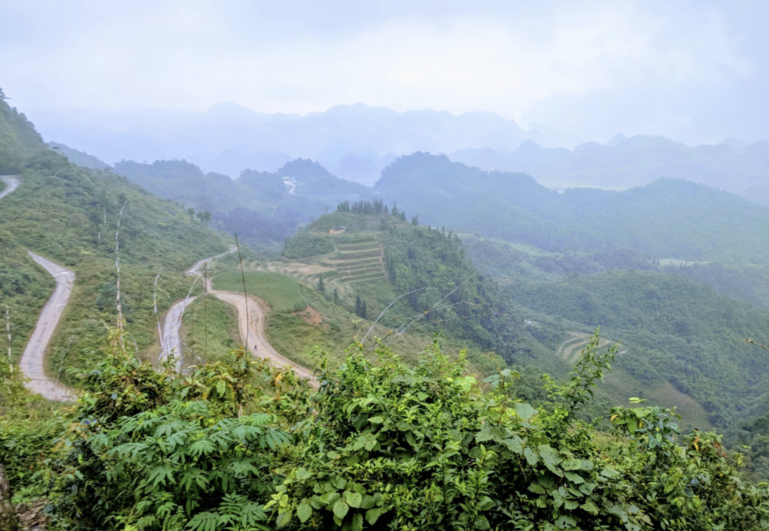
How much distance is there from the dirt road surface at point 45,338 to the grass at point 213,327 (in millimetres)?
5624

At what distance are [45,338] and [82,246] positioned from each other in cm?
1687

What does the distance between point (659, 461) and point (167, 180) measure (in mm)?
167482

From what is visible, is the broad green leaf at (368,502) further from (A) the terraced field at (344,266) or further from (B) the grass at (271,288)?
(A) the terraced field at (344,266)

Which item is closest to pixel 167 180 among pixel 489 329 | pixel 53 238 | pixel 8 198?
pixel 8 198

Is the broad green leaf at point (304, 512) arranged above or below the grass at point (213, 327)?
above

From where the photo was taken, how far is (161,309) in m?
24.7

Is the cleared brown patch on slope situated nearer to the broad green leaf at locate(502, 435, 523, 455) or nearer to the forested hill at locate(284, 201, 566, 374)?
the forested hill at locate(284, 201, 566, 374)

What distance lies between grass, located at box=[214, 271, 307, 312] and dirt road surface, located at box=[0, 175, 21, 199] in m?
25.4

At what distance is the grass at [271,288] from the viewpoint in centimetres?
2877

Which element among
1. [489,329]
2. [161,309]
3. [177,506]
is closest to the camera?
[177,506]

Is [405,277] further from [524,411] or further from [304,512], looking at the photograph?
[304,512]

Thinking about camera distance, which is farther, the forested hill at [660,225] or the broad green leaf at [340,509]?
the forested hill at [660,225]

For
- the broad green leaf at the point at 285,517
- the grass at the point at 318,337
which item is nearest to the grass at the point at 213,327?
the grass at the point at 318,337

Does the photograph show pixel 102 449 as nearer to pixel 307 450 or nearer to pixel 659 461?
pixel 307 450
